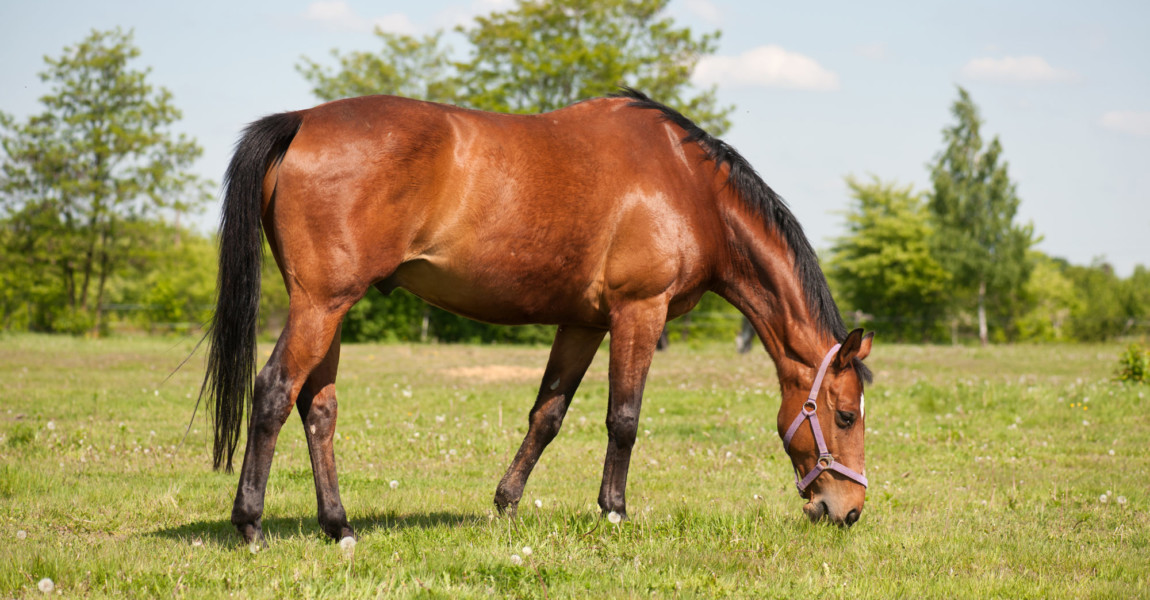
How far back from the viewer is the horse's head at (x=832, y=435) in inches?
202

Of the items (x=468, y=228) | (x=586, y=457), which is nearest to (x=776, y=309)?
(x=468, y=228)

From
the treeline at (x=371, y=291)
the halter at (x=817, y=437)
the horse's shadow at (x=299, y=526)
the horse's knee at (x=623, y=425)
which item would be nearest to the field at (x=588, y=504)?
the horse's shadow at (x=299, y=526)

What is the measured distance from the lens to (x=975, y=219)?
158ft

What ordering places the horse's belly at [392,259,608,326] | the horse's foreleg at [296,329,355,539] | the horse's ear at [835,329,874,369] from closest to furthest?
the horse's belly at [392,259,608,326] < the horse's foreleg at [296,329,355,539] < the horse's ear at [835,329,874,369]

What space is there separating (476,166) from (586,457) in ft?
13.0

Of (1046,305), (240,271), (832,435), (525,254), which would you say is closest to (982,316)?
(1046,305)

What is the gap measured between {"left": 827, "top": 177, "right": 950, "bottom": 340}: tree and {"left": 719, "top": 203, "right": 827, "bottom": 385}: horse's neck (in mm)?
42637

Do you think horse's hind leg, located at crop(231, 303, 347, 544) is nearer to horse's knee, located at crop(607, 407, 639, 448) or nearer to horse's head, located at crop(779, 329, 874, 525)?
horse's knee, located at crop(607, 407, 639, 448)

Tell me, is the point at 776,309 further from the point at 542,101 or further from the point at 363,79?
the point at 363,79

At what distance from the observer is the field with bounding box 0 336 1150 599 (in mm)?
3943

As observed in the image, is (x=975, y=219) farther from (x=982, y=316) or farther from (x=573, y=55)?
(x=573, y=55)

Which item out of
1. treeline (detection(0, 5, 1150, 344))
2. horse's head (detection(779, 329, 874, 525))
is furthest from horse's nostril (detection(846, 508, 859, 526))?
treeline (detection(0, 5, 1150, 344))

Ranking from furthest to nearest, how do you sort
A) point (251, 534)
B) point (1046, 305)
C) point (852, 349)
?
point (1046, 305) < point (852, 349) < point (251, 534)

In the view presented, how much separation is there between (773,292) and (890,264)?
4585 centimetres
